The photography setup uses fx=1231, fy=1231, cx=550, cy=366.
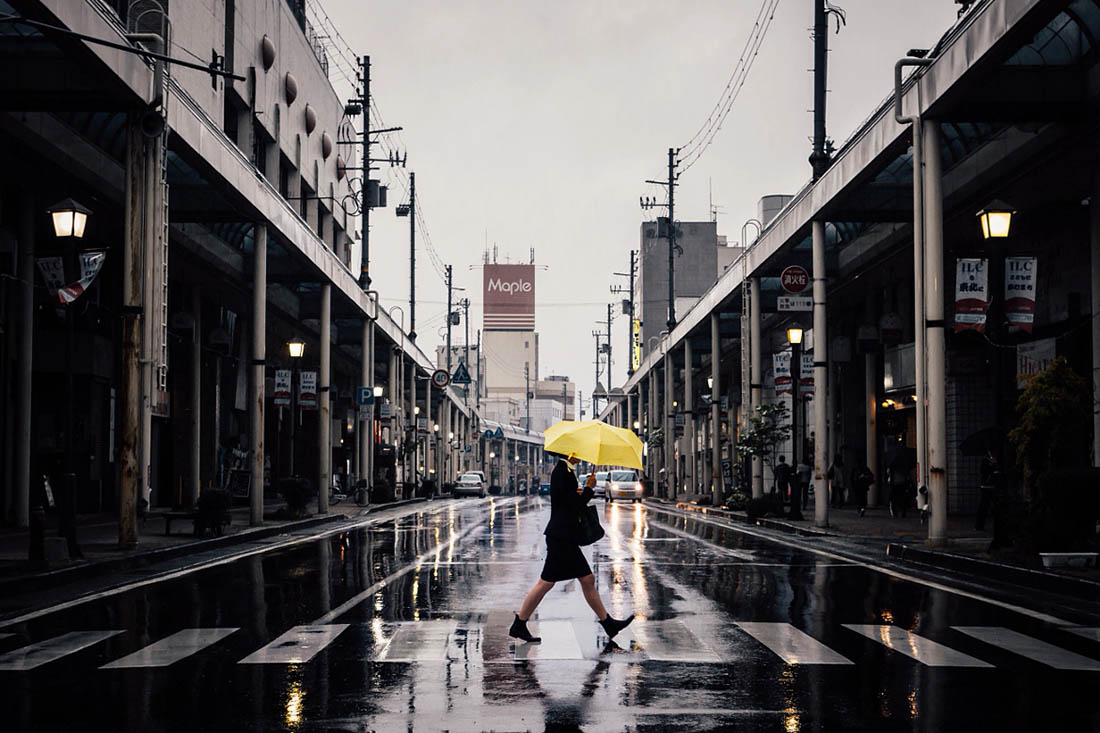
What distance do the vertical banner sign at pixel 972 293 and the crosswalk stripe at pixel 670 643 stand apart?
33.9ft

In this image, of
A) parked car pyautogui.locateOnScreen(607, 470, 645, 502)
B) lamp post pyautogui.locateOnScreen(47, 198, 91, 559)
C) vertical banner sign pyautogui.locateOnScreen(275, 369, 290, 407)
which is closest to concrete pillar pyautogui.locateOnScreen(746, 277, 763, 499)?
vertical banner sign pyautogui.locateOnScreen(275, 369, 290, 407)

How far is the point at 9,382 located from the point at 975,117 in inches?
786

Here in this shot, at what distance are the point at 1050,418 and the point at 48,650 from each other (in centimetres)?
1347

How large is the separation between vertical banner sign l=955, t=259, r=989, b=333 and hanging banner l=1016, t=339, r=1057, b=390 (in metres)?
8.31

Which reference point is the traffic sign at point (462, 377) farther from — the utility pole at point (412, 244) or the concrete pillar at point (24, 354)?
the concrete pillar at point (24, 354)

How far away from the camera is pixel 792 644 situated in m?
10.4

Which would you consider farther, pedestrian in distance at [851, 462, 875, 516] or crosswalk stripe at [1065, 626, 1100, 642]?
pedestrian in distance at [851, 462, 875, 516]

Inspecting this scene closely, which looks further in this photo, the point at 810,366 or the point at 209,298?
the point at 209,298

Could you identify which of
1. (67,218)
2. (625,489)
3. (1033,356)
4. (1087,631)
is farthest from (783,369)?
(625,489)

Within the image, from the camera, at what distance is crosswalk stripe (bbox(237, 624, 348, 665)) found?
9.49 meters

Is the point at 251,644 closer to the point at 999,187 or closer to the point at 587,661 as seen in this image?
the point at 587,661

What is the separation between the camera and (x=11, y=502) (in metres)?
26.2

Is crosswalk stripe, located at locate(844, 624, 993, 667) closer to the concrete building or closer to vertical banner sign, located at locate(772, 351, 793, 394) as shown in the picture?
the concrete building

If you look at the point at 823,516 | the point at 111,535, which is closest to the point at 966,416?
the point at 823,516
